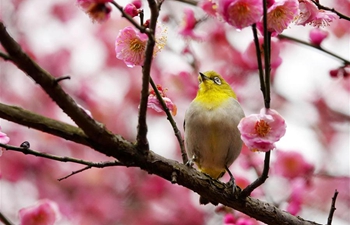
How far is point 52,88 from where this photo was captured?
→ 165 centimetres

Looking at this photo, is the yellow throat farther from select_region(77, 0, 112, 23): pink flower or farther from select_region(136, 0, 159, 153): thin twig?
select_region(77, 0, 112, 23): pink flower

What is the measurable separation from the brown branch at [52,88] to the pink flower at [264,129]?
1.88 feet

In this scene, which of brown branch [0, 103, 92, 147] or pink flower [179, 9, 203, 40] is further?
pink flower [179, 9, 203, 40]

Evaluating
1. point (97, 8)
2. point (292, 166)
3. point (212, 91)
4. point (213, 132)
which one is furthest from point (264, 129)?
point (292, 166)

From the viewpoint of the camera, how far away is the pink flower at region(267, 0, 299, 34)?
1.88 m

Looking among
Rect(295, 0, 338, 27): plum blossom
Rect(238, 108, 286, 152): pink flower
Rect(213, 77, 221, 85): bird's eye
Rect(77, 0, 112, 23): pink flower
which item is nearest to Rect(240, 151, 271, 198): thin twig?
Rect(238, 108, 286, 152): pink flower

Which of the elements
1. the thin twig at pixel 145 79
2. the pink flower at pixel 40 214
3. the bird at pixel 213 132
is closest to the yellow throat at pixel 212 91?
the bird at pixel 213 132

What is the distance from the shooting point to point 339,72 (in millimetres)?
3098

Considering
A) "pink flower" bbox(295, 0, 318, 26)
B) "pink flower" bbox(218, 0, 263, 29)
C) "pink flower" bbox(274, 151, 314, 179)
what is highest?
"pink flower" bbox(274, 151, 314, 179)

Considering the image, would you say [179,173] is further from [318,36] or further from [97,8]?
[318,36]

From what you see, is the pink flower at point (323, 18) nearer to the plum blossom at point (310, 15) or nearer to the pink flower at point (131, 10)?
the plum blossom at point (310, 15)

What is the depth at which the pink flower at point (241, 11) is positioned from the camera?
5.77ft

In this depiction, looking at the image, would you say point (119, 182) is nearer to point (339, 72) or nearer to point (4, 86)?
point (4, 86)

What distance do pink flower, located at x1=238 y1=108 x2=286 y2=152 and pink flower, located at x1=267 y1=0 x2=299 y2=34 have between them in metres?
0.34
